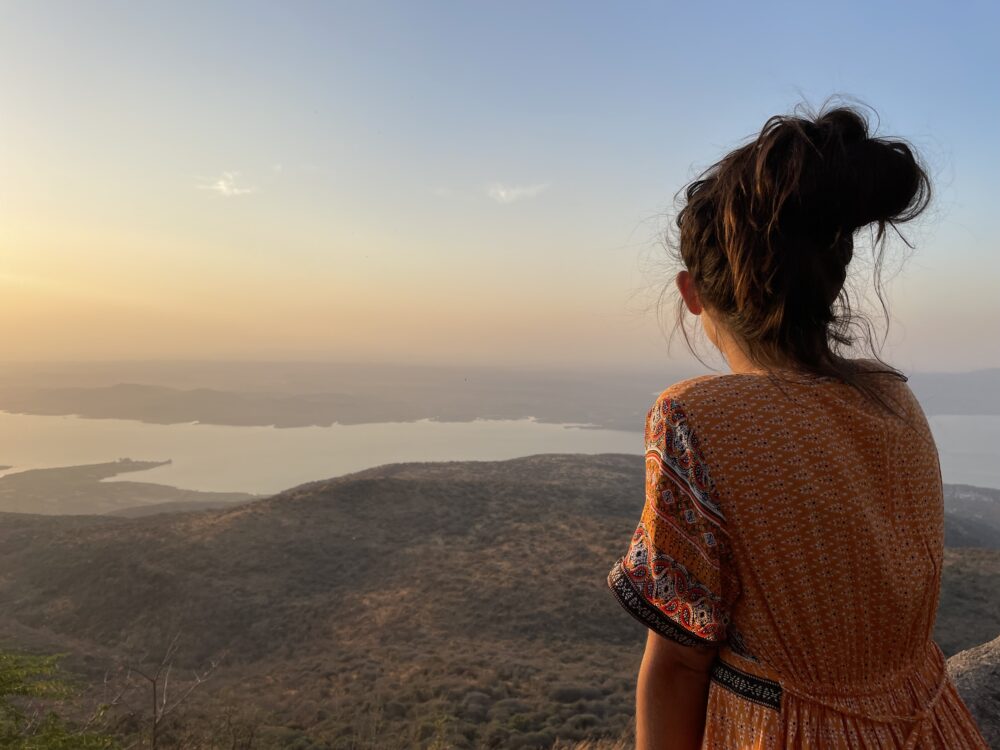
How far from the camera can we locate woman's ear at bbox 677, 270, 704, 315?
1161 millimetres

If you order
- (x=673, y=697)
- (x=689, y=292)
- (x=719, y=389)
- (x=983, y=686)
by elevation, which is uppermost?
(x=689, y=292)

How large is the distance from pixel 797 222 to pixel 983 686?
2971mm

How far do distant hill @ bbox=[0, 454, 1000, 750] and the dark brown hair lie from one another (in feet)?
25.7

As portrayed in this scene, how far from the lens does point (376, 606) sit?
14.2 meters

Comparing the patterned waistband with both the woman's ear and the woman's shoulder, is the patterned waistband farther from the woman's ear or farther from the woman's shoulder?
the woman's ear

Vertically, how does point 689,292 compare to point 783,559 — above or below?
above

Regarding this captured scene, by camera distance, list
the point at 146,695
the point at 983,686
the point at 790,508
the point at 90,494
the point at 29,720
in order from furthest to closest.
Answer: the point at 90,494, the point at 146,695, the point at 29,720, the point at 983,686, the point at 790,508

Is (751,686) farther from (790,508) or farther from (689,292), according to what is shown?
(689,292)

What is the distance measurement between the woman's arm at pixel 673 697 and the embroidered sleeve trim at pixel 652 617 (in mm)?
54

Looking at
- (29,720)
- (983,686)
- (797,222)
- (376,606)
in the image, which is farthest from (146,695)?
(797,222)

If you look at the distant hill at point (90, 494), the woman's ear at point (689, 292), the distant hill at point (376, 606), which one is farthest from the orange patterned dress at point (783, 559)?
the distant hill at point (90, 494)

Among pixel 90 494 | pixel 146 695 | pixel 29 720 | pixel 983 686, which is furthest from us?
pixel 90 494

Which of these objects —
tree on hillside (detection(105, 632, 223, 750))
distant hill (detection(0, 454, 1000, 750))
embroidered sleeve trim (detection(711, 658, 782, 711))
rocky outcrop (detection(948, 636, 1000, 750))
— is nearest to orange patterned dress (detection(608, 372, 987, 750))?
embroidered sleeve trim (detection(711, 658, 782, 711))

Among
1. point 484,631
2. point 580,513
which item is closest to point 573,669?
point 484,631
